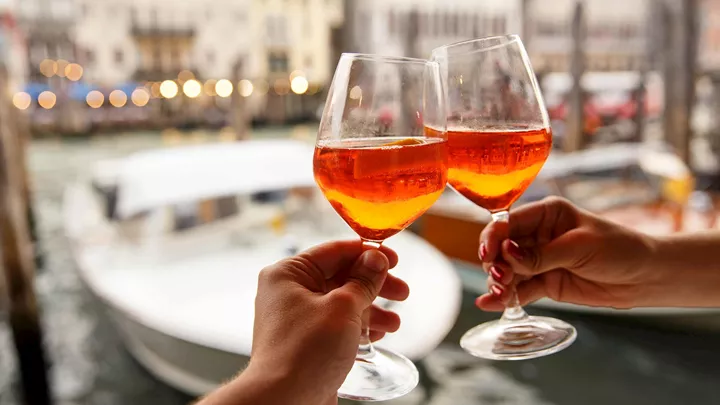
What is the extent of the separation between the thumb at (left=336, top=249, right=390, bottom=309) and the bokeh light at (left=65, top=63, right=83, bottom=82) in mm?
27582

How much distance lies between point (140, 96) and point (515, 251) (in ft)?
90.3

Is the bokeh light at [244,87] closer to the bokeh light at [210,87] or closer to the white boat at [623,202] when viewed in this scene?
the bokeh light at [210,87]

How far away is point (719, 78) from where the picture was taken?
6.41 metres

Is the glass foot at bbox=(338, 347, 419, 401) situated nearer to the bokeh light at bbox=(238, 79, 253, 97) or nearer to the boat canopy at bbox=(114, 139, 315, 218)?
the boat canopy at bbox=(114, 139, 315, 218)

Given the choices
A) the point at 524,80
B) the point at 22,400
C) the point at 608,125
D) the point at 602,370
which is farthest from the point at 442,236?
the point at 608,125

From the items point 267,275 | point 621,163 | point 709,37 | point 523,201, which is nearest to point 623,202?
point 523,201

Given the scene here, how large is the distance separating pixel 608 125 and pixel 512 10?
385 centimetres

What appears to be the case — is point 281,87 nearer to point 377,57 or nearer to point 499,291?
point 499,291

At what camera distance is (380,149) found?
0.68 metres

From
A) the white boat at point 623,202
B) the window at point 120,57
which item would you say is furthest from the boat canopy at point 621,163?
the window at point 120,57

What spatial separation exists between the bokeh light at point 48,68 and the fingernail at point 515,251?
27526 mm

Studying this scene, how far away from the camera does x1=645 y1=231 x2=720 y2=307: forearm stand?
0.98 metres

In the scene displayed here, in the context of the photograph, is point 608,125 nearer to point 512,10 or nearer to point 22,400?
point 512,10

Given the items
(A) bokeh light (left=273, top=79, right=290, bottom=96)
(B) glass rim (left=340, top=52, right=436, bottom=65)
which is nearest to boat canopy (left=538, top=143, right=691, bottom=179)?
(B) glass rim (left=340, top=52, right=436, bottom=65)
